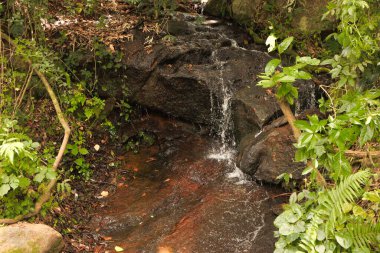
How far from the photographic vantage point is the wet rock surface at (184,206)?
15.1ft

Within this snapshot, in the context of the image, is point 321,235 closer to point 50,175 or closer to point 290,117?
point 290,117

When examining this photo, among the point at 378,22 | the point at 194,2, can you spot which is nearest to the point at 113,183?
the point at 378,22

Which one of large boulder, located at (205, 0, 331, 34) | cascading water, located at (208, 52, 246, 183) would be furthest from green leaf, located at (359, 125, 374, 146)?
large boulder, located at (205, 0, 331, 34)

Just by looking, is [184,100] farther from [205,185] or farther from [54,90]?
[54,90]

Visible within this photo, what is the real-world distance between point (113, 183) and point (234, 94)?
8.42 feet

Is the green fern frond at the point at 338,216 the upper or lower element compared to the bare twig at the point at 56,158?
upper

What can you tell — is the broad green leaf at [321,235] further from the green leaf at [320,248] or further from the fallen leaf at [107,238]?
the fallen leaf at [107,238]

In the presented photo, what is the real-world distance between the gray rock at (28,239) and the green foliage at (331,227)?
2.27 m

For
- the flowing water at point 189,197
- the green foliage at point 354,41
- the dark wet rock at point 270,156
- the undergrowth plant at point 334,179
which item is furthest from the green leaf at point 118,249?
the green foliage at point 354,41

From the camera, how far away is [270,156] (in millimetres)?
5500

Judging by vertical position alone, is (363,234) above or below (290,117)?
below

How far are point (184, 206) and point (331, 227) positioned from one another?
9.52ft

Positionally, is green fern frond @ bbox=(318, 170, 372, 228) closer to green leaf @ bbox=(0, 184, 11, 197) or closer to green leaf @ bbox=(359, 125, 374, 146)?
green leaf @ bbox=(359, 125, 374, 146)

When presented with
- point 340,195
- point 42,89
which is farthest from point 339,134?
point 42,89
